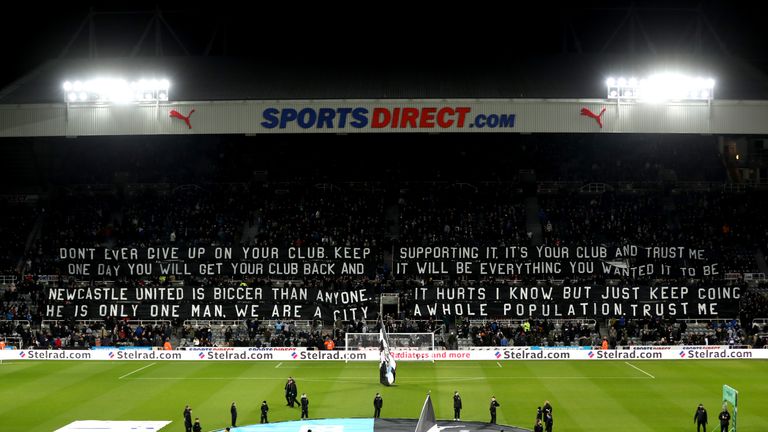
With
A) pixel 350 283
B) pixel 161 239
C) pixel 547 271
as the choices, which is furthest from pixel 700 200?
pixel 161 239

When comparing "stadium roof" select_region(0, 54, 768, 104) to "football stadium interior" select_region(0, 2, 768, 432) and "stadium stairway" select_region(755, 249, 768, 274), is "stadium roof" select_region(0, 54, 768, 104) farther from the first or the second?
"stadium stairway" select_region(755, 249, 768, 274)

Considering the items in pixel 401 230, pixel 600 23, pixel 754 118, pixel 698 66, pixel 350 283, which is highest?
pixel 600 23

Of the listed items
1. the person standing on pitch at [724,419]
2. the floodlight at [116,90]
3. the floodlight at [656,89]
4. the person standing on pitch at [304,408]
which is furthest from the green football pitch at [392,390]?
the floodlight at [116,90]

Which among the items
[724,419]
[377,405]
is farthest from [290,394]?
[724,419]

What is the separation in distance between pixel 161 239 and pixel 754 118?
40465mm

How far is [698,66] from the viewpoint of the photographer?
59.6 meters

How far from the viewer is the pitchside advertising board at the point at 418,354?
5194 centimetres

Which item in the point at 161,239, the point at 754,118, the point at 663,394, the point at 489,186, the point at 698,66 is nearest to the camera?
the point at 663,394

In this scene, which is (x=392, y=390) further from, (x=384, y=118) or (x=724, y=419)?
(x=384, y=118)

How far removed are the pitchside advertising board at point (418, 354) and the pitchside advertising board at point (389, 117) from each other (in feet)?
44.2

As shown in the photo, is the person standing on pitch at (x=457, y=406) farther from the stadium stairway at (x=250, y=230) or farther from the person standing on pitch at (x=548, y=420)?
the stadium stairway at (x=250, y=230)

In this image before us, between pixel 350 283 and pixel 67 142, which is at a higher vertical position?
pixel 67 142

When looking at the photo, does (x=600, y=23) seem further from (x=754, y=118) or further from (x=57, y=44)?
(x=57, y=44)

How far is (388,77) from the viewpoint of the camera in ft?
197
